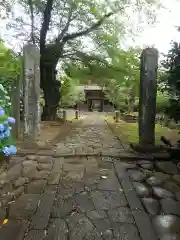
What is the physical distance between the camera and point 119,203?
11.4ft

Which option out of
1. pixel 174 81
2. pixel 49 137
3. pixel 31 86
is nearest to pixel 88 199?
pixel 174 81

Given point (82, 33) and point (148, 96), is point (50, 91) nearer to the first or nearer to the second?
point (82, 33)

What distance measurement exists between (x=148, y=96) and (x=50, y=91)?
11290 mm

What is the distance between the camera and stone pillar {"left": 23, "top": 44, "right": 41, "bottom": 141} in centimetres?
645

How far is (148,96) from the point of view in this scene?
19.9 feet

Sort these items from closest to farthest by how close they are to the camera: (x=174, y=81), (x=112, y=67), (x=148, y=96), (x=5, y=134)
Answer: (x=5, y=134), (x=174, y=81), (x=148, y=96), (x=112, y=67)

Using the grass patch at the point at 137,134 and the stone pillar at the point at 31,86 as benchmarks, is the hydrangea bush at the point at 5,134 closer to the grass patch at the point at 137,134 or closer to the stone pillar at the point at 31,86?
the stone pillar at the point at 31,86

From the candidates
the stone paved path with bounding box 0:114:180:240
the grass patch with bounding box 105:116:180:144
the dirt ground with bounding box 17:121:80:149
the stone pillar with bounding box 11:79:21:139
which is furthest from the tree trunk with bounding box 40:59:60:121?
the stone paved path with bounding box 0:114:180:240

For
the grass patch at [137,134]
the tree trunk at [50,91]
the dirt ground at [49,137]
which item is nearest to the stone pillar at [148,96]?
the grass patch at [137,134]

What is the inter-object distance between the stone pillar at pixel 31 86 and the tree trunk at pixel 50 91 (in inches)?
369

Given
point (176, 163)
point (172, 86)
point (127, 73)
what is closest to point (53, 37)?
point (127, 73)

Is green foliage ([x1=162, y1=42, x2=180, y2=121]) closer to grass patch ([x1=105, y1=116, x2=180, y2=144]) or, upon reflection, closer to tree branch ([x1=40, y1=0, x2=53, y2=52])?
grass patch ([x1=105, y1=116, x2=180, y2=144])

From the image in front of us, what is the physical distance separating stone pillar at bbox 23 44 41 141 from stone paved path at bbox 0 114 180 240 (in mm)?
1376

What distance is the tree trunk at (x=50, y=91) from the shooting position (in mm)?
15906
